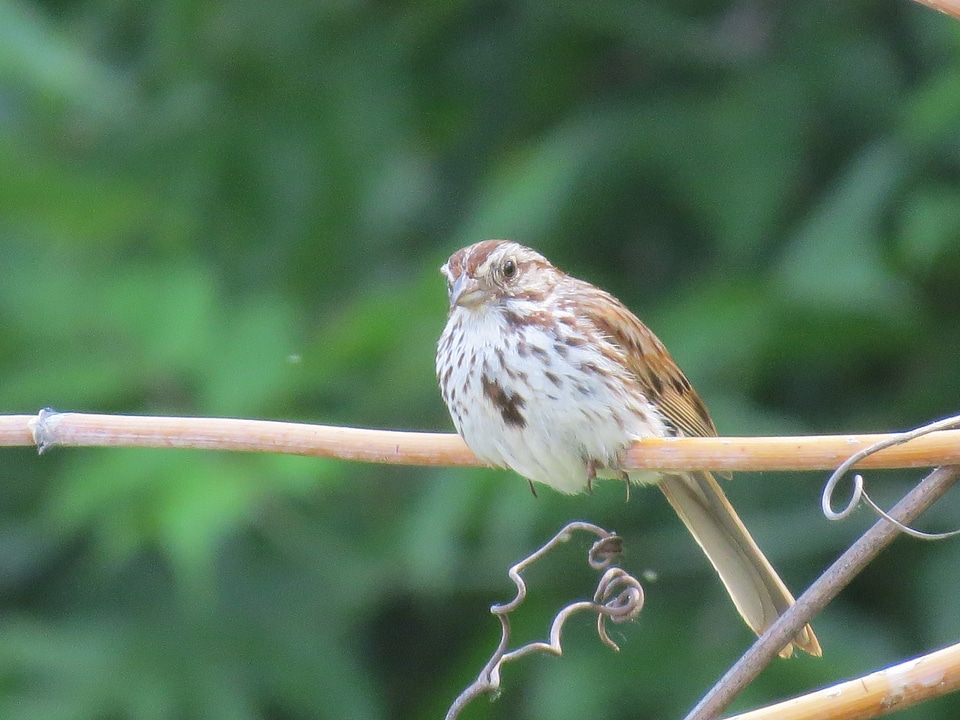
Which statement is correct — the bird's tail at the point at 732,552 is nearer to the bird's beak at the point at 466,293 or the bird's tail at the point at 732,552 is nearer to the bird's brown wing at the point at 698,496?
the bird's brown wing at the point at 698,496

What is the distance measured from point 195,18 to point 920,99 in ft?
7.93

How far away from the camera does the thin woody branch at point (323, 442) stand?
70.4 inches

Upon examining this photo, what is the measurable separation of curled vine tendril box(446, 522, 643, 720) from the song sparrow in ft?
1.28

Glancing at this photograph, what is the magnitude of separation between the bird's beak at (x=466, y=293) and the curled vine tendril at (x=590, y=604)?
0.74m

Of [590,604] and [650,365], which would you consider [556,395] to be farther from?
[590,604]

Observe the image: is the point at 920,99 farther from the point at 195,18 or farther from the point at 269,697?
the point at 269,697

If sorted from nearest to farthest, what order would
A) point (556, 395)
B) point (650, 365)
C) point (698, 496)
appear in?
point (556, 395), point (698, 496), point (650, 365)

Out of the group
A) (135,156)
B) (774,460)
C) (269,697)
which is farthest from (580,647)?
(774,460)

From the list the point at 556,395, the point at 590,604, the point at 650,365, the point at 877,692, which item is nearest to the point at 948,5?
the point at 877,692

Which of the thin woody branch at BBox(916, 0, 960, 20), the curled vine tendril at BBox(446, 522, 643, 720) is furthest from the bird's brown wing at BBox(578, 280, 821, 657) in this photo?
the thin woody branch at BBox(916, 0, 960, 20)

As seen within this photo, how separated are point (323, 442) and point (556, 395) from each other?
2.93ft

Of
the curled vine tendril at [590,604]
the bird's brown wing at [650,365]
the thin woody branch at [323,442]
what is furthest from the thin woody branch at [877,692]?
the bird's brown wing at [650,365]

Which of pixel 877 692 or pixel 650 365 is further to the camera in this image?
pixel 650 365

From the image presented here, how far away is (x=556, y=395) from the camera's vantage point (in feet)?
9.29
